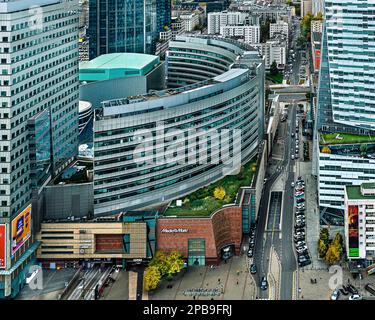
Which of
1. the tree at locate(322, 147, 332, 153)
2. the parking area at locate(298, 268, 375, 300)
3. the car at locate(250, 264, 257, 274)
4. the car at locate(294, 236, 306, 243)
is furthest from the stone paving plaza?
the tree at locate(322, 147, 332, 153)

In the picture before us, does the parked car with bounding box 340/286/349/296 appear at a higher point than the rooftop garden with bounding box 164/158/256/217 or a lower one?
lower

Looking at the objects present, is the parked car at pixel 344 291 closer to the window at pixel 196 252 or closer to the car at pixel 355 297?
the car at pixel 355 297

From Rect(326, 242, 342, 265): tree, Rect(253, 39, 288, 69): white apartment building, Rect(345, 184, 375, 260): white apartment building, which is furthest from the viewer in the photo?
Rect(253, 39, 288, 69): white apartment building

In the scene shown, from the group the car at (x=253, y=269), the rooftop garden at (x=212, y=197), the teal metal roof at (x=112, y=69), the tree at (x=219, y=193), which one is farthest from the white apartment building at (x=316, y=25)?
the car at (x=253, y=269)

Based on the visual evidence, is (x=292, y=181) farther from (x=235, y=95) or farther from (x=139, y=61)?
(x=139, y=61)

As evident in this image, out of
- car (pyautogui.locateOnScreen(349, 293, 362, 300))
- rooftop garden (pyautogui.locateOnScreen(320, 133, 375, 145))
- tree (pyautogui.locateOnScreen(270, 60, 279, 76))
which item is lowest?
car (pyautogui.locateOnScreen(349, 293, 362, 300))

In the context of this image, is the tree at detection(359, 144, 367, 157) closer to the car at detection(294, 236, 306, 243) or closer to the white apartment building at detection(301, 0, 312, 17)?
the car at detection(294, 236, 306, 243)

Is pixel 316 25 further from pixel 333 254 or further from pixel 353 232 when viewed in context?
pixel 333 254
